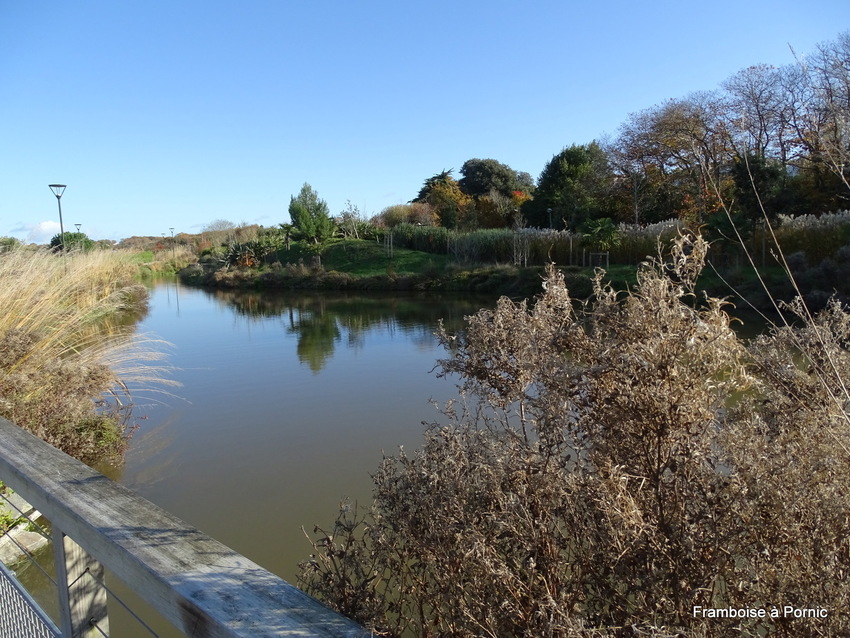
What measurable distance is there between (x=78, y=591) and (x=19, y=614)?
0.43 metres

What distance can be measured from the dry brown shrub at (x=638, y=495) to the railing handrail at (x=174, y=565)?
76cm

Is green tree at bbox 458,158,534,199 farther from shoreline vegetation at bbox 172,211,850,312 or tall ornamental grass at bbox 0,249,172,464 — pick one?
tall ornamental grass at bbox 0,249,172,464

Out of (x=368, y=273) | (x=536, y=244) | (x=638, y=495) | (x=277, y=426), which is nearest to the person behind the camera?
(x=638, y=495)

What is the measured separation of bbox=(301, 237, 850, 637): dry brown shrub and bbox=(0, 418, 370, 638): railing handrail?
0.76 m

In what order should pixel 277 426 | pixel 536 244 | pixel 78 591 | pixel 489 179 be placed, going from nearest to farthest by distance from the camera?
pixel 78 591
pixel 277 426
pixel 536 244
pixel 489 179

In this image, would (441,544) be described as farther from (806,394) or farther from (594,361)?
(806,394)

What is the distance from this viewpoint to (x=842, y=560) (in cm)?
159

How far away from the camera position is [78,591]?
1244 millimetres

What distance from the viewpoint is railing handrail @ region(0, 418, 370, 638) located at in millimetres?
875

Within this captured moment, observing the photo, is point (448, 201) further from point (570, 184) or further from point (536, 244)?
point (536, 244)

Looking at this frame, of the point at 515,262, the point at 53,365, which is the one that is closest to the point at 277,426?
the point at 53,365

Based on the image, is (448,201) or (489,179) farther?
(489,179)

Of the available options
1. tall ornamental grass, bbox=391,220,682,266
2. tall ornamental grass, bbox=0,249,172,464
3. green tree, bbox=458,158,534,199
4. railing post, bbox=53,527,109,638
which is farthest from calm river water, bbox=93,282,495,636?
green tree, bbox=458,158,534,199

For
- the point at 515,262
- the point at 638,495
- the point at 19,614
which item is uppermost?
the point at 515,262
